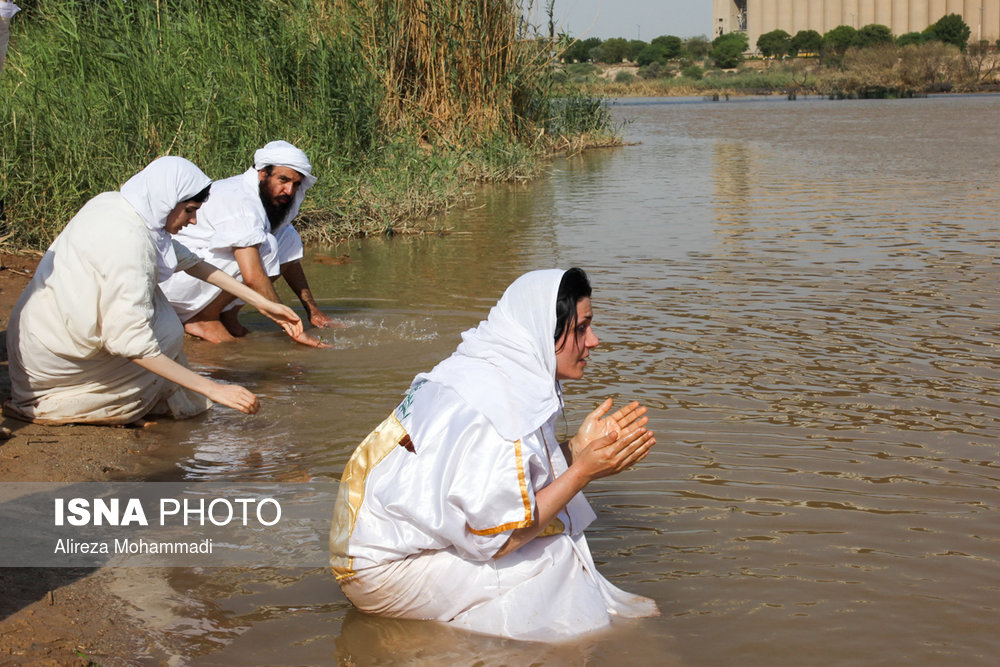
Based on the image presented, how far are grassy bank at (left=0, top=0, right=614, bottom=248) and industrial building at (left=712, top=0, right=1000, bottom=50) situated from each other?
66.3 m

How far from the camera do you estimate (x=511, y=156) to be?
49.7ft

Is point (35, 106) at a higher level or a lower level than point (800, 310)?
higher

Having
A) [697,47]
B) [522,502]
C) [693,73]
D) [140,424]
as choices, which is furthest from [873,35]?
[522,502]

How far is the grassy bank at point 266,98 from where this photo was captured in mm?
8484

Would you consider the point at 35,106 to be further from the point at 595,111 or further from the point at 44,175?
the point at 595,111

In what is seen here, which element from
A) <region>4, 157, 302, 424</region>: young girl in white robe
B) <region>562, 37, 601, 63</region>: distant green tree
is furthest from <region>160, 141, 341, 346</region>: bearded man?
<region>562, 37, 601, 63</region>: distant green tree

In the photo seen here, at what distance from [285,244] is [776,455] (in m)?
3.62

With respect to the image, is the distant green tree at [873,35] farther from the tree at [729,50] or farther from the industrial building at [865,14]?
the tree at [729,50]

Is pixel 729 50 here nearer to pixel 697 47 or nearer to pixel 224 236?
pixel 697 47

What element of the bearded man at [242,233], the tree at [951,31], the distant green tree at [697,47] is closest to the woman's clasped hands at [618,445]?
the bearded man at [242,233]

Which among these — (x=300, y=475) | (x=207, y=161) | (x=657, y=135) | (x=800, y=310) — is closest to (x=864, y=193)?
(x=800, y=310)

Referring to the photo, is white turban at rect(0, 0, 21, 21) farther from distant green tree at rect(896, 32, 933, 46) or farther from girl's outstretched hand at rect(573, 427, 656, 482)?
distant green tree at rect(896, 32, 933, 46)

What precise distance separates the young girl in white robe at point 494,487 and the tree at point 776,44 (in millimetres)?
86224

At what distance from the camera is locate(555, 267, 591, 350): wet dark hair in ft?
10.0
